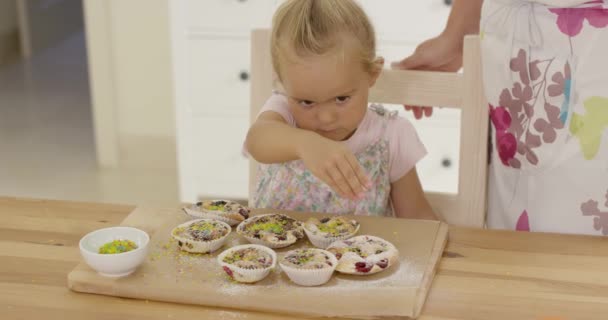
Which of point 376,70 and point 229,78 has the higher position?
point 376,70

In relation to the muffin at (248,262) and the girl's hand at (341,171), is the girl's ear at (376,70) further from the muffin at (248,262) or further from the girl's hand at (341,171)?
the muffin at (248,262)

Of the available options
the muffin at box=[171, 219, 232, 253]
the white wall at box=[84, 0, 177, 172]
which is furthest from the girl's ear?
the white wall at box=[84, 0, 177, 172]

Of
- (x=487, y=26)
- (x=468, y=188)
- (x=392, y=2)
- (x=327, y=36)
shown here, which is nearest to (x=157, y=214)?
(x=327, y=36)

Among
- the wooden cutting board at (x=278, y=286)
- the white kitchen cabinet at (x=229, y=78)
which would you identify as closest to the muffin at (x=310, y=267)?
the wooden cutting board at (x=278, y=286)

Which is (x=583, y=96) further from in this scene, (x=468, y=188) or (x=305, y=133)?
(x=305, y=133)

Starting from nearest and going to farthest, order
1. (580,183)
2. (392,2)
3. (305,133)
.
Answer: (305,133) < (580,183) < (392,2)

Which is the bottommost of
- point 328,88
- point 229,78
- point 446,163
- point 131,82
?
point 446,163

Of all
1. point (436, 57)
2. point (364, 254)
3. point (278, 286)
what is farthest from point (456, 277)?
point (436, 57)

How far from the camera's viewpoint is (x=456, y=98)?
1425 mm

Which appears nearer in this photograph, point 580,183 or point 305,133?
point 305,133

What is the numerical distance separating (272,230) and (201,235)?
10 centimetres

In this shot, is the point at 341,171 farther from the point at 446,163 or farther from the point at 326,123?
the point at 446,163

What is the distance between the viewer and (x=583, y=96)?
137cm

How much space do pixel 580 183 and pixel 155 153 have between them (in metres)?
2.53
